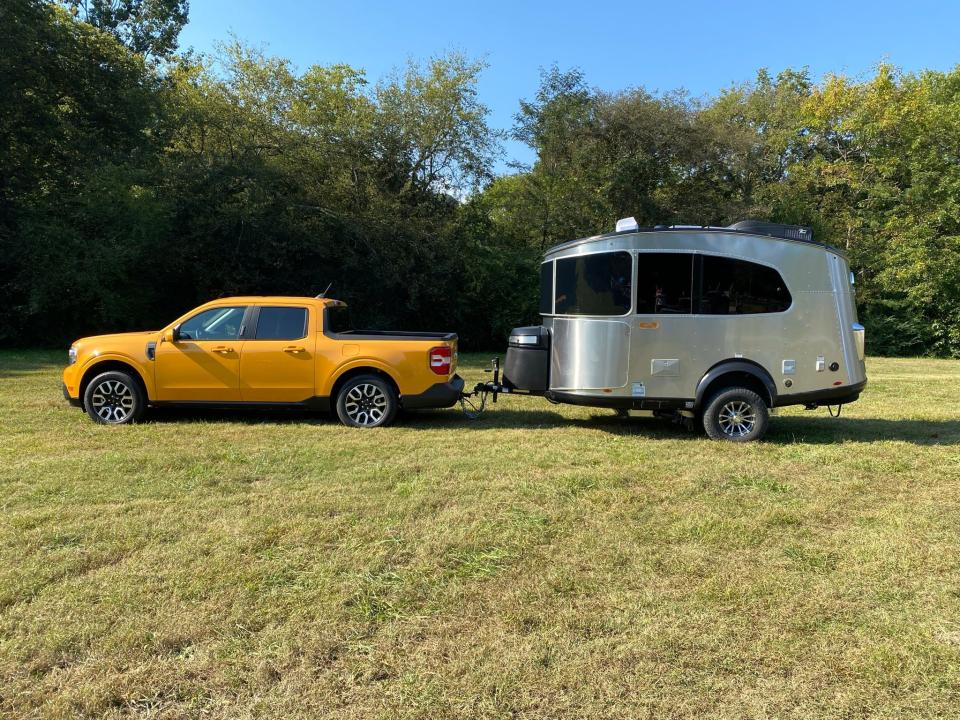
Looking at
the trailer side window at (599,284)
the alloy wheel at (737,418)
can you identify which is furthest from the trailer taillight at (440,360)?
the alloy wheel at (737,418)

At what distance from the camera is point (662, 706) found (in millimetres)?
2713

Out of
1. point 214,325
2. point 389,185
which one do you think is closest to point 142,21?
point 389,185

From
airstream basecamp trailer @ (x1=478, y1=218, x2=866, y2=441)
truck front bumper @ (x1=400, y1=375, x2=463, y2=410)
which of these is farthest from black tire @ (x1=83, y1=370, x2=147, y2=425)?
airstream basecamp trailer @ (x1=478, y1=218, x2=866, y2=441)

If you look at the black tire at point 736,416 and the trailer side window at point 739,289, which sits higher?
the trailer side window at point 739,289

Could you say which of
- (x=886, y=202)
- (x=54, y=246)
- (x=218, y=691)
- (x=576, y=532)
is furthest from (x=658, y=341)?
(x=886, y=202)

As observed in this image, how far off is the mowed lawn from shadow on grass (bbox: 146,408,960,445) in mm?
1339

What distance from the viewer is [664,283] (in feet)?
25.8

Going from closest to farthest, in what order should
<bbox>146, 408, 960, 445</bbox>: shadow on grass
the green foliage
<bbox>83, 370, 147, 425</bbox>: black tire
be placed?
<bbox>83, 370, 147, 425</bbox>: black tire, <bbox>146, 408, 960, 445</bbox>: shadow on grass, the green foliage

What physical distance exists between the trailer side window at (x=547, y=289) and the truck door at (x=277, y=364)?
9.79ft

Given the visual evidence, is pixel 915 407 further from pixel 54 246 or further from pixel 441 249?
pixel 54 246

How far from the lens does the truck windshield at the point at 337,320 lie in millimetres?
8672

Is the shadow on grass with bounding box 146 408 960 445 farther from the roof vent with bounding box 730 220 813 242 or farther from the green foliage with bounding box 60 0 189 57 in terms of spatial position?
the green foliage with bounding box 60 0 189 57

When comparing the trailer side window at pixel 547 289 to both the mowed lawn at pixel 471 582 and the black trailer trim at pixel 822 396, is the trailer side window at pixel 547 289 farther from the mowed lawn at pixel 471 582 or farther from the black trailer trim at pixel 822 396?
the black trailer trim at pixel 822 396

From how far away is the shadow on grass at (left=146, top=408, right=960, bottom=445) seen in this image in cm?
856
